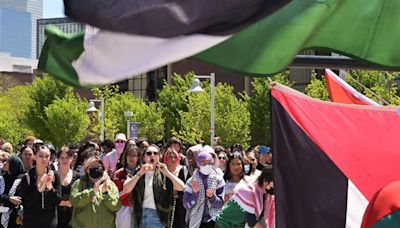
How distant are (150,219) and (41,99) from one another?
4660 cm

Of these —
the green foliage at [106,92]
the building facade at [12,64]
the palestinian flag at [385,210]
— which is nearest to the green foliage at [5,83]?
the green foliage at [106,92]

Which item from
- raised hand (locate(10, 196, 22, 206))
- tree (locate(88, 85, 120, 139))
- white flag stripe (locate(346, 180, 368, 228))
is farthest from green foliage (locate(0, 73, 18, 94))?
white flag stripe (locate(346, 180, 368, 228))

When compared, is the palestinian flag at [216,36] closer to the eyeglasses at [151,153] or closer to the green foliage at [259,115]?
the eyeglasses at [151,153]

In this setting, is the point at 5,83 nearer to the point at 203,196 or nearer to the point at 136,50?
the point at 203,196

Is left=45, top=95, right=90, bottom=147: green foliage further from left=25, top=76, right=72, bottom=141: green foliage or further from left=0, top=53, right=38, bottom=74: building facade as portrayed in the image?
left=0, top=53, right=38, bottom=74: building facade

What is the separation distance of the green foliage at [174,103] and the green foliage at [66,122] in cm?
529

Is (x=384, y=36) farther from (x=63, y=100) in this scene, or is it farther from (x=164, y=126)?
(x=63, y=100)

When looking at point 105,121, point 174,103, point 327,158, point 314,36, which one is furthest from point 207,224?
point 105,121

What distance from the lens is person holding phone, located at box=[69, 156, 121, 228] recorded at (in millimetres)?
9000

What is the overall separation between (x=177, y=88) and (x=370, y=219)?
4620cm

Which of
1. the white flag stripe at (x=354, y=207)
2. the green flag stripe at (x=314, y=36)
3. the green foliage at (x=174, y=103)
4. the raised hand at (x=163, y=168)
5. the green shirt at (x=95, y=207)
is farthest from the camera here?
the green foliage at (x=174, y=103)

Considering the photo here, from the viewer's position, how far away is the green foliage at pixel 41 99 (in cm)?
5369

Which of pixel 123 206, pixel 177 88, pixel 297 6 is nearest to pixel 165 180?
pixel 123 206

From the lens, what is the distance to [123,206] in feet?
31.6
